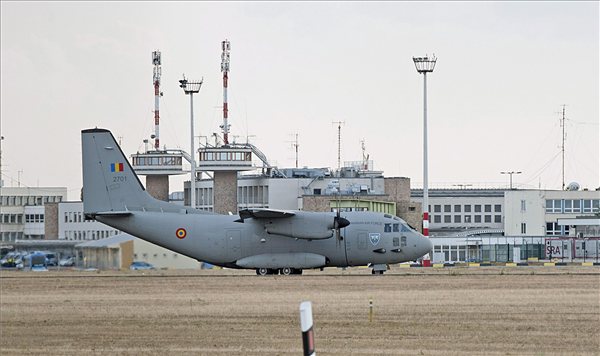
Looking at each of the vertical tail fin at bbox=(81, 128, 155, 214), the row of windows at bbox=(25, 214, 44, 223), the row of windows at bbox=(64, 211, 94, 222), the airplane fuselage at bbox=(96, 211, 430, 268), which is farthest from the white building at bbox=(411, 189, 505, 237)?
the vertical tail fin at bbox=(81, 128, 155, 214)

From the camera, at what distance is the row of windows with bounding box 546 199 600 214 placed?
129625 mm

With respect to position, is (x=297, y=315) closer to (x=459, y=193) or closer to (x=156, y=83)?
(x=156, y=83)

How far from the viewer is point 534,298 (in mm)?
42844

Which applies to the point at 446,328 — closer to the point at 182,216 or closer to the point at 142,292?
the point at 142,292

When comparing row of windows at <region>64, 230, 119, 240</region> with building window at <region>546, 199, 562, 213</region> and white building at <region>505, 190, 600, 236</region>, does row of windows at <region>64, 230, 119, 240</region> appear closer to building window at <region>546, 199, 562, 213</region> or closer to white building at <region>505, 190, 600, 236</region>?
white building at <region>505, 190, 600, 236</region>

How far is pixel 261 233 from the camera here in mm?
60656

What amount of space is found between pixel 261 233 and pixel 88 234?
3155 inches

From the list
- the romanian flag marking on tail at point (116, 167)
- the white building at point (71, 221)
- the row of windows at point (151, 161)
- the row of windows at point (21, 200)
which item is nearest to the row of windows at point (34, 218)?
the row of windows at point (21, 200)

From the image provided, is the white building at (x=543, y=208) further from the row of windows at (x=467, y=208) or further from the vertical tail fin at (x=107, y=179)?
the vertical tail fin at (x=107, y=179)

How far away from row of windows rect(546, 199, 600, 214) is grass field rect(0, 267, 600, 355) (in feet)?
240

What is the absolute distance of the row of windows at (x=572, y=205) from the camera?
425 ft

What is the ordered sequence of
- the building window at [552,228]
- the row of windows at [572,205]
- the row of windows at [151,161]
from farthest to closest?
the row of windows at [151,161]
the row of windows at [572,205]
the building window at [552,228]

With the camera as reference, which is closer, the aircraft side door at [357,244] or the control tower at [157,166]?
the aircraft side door at [357,244]

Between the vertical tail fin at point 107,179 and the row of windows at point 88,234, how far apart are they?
5295 cm
